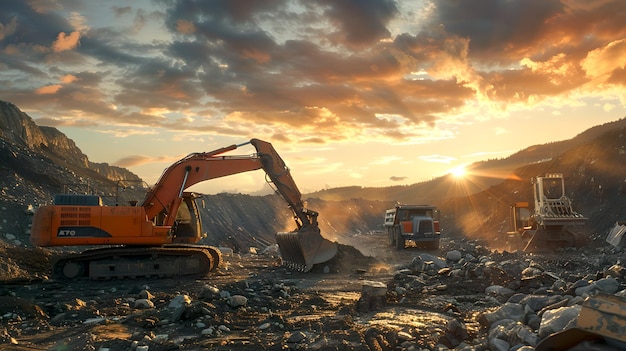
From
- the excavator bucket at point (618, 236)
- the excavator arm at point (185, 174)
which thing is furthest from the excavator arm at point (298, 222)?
the excavator bucket at point (618, 236)

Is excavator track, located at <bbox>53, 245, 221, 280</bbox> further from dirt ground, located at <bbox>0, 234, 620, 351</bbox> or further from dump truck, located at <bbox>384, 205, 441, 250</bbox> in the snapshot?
dump truck, located at <bbox>384, 205, 441, 250</bbox>

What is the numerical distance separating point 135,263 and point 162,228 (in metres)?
1.18

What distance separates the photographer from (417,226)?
24672mm

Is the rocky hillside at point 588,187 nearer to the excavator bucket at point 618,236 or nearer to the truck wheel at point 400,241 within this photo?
the excavator bucket at point 618,236

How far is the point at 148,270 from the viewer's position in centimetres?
1367

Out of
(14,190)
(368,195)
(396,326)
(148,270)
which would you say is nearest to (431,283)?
(396,326)

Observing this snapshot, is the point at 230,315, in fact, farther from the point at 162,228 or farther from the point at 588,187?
the point at 588,187

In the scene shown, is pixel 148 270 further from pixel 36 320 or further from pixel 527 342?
pixel 527 342

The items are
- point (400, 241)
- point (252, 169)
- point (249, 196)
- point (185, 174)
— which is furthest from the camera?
point (249, 196)

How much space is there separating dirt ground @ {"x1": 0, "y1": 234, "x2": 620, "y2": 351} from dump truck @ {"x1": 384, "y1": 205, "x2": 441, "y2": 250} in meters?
11.6

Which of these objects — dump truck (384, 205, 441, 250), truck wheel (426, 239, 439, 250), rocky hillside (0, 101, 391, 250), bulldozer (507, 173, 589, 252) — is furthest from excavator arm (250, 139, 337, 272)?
bulldozer (507, 173, 589, 252)

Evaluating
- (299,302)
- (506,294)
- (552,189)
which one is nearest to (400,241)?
(552,189)

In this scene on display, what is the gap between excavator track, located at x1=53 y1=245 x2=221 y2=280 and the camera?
1330 centimetres

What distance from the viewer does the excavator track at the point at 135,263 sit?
13.3 metres
